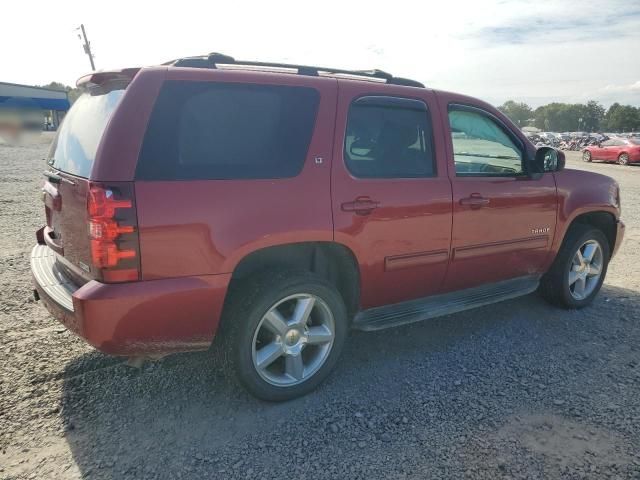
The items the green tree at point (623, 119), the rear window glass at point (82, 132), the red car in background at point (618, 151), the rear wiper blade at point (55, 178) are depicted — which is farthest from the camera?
the green tree at point (623, 119)

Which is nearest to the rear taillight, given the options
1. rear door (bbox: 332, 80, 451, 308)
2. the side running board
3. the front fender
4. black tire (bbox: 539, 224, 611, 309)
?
rear door (bbox: 332, 80, 451, 308)

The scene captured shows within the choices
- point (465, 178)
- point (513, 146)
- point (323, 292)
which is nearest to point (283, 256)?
point (323, 292)

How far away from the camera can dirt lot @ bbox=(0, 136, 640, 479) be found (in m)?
2.46

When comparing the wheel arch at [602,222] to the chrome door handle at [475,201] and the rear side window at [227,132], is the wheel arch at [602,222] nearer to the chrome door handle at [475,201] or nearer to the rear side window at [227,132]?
the chrome door handle at [475,201]

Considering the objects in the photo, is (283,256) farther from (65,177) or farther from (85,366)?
(85,366)

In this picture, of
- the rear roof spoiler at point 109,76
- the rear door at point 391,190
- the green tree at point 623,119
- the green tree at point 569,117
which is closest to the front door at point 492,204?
the rear door at point 391,190

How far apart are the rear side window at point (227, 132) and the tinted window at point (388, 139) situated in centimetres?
32

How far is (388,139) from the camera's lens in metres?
3.30

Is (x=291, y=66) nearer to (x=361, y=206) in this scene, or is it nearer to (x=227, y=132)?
(x=227, y=132)

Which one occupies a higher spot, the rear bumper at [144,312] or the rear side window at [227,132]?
the rear side window at [227,132]

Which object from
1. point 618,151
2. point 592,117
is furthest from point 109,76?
point 592,117

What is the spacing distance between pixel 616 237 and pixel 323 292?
3308mm

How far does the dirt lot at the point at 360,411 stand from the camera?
246 cm

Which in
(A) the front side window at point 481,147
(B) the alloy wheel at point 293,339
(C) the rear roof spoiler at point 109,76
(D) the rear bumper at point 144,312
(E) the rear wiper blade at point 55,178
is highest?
(C) the rear roof spoiler at point 109,76
